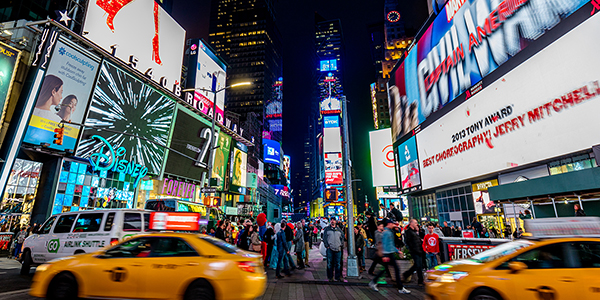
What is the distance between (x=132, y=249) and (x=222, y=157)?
41.3 meters

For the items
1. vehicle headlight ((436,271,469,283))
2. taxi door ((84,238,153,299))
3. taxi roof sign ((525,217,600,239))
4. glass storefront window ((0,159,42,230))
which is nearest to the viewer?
vehicle headlight ((436,271,469,283))

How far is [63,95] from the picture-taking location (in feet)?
65.1

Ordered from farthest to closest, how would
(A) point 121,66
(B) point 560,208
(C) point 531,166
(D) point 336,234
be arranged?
1. (A) point 121,66
2. (C) point 531,166
3. (B) point 560,208
4. (D) point 336,234

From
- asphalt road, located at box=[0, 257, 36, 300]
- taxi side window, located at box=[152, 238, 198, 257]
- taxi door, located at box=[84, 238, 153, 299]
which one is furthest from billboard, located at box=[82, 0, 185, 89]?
taxi side window, located at box=[152, 238, 198, 257]

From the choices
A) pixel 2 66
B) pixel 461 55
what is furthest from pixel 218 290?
pixel 461 55

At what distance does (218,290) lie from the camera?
5.00m

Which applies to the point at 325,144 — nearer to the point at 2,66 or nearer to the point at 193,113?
the point at 193,113

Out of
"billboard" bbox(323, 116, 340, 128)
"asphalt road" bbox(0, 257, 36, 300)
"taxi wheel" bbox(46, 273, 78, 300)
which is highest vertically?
"billboard" bbox(323, 116, 340, 128)

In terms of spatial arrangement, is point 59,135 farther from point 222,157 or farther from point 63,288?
point 222,157

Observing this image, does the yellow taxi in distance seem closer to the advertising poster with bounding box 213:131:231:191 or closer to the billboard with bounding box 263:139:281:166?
the advertising poster with bounding box 213:131:231:191

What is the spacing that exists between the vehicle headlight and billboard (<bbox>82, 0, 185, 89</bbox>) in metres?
27.4

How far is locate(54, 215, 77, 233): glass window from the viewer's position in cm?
871

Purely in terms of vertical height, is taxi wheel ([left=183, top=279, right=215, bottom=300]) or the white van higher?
the white van

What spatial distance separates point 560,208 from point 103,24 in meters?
35.0
